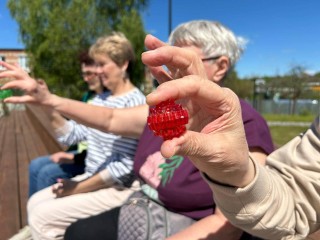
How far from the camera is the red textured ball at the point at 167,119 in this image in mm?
753

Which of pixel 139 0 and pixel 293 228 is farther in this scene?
pixel 139 0

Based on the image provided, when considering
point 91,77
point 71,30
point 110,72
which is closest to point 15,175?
point 91,77

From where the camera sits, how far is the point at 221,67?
1805mm

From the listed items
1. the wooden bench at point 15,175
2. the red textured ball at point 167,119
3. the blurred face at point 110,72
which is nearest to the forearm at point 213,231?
the red textured ball at point 167,119

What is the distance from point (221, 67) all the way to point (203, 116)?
87 centimetres

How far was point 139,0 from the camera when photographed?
16688 millimetres

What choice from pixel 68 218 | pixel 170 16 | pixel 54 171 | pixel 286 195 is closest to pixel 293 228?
pixel 286 195

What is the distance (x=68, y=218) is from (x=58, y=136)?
3.39 feet

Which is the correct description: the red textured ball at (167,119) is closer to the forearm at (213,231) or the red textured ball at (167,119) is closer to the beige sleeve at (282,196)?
the beige sleeve at (282,196)

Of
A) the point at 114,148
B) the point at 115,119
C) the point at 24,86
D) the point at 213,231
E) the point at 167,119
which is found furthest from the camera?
the point at 114,148

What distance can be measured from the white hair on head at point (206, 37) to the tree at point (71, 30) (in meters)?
12.7

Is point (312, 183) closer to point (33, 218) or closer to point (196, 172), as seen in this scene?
point (196, 172)

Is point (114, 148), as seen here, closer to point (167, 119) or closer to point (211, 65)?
point (211, 65)

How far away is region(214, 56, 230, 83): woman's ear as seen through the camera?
1.77 metres
